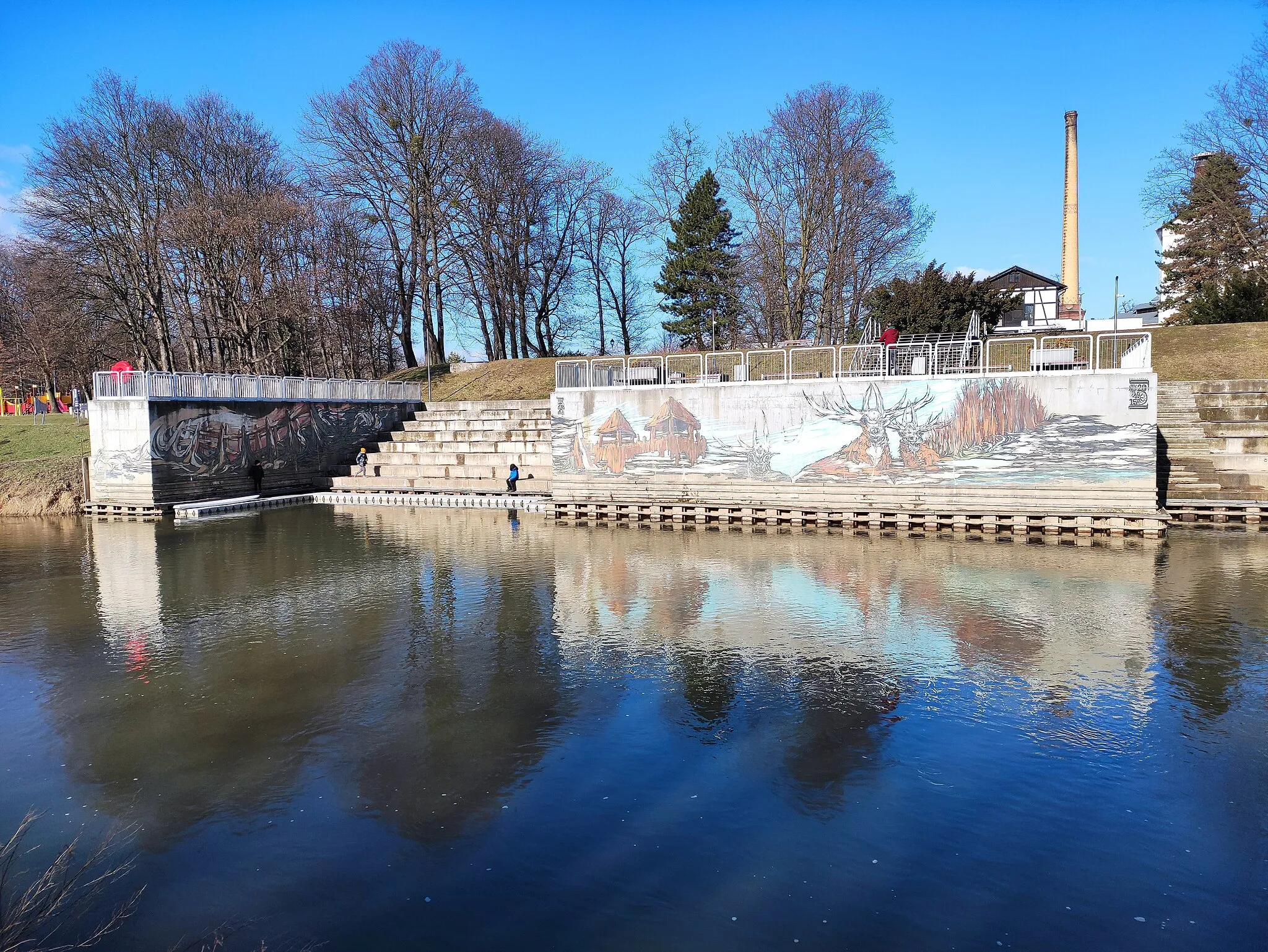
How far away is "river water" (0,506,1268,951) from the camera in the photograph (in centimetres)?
578

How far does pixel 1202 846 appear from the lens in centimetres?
642

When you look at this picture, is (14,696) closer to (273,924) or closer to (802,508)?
(273,924)

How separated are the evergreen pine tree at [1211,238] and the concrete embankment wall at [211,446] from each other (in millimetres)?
38729

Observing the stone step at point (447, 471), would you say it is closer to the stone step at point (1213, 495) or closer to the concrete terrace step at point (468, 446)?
the concrete terrace step at point (468, 446)

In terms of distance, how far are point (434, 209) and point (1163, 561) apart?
37611 millimetres

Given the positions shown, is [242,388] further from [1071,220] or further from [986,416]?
[1071,220]

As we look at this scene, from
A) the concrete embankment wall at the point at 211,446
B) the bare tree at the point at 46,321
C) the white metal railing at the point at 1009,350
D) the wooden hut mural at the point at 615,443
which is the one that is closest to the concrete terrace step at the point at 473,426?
the concrete embankment wall at the point at 211,446

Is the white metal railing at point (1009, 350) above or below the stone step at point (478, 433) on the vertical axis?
above

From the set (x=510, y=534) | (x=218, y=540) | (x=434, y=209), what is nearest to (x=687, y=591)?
(x=510, y=534)

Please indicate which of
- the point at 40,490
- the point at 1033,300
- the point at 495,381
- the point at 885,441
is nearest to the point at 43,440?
the point at 40,490

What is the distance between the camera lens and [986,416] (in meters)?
21.8

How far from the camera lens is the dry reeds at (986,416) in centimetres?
2136

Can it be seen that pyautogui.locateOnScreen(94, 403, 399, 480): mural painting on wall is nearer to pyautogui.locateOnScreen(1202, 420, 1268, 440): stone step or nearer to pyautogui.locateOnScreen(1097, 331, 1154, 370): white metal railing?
pyautogui.locateOnScreen(1097, 331, 1154, 370): white metal railing

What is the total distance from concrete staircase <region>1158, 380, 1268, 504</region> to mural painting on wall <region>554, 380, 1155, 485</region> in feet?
14.7
